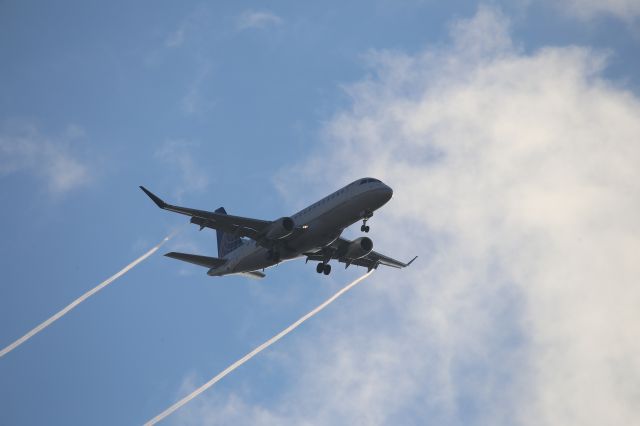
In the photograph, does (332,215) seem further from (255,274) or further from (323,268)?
(255,274)

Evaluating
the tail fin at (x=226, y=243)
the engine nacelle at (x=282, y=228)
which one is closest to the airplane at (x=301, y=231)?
the engine nacelle at (x=282, y=228)

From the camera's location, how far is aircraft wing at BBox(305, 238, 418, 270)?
6556 cm

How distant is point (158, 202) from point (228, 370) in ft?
77.3

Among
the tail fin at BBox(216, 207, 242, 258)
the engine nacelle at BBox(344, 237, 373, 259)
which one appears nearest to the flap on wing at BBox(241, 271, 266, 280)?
the tail fin at BBox(216, 207, 242, 258)

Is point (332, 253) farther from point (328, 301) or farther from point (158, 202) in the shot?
point (158, 202)

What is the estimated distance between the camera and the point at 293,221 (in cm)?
5956

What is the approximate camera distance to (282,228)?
58.4 m

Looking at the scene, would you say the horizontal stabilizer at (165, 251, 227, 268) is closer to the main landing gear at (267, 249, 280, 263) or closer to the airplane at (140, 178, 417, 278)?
the airplane at (140, 178, 417, 278)

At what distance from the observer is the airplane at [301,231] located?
189ft

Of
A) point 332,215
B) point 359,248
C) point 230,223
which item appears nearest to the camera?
point 332,215

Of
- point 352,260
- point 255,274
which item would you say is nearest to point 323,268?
point 352,260

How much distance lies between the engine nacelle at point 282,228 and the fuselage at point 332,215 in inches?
36.6

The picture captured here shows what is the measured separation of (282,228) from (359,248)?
8.28m

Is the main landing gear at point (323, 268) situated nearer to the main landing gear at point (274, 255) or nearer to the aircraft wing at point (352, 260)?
Result: the aircraft wing at point (352, 260)
